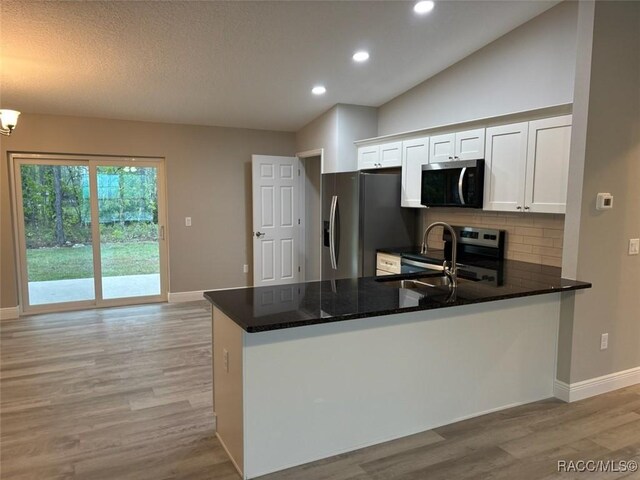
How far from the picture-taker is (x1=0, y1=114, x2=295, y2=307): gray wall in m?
5.11

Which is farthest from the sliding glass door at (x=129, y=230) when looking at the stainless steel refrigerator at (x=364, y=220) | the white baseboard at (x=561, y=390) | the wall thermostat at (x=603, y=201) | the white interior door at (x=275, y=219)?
the wall thermostat at (x=603, y=201)

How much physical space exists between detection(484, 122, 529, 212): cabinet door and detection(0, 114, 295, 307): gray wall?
3.51 meters

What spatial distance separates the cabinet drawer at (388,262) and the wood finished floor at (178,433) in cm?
177

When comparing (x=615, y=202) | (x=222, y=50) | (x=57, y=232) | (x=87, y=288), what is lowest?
(x=87, y=288)

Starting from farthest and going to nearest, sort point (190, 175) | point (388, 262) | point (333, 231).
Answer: point (190, 175)
point (333, 231)
point (388, 262)

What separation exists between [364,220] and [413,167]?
741 mm

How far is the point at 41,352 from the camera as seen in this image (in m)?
4.05

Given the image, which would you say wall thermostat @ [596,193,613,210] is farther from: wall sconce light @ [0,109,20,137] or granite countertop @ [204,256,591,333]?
wall sconce light @ [0,109,20,137]

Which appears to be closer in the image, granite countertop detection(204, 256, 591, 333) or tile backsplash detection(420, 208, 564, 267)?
granite countertop detection(204, 256, 591, 333)

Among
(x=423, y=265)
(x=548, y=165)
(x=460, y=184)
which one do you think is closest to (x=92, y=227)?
(x=423, y=265)

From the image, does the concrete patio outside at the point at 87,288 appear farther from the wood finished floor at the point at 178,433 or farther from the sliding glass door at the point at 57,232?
the wood finished floor at the point at 178,433

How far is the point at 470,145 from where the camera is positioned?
12.6ft

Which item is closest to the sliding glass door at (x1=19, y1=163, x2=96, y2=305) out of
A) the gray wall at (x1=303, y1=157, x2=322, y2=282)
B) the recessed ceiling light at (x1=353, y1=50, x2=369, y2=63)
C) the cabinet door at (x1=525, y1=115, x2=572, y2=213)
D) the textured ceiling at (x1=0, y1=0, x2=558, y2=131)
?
the textured ceiling at (x1=0, y1=0, x2=558, y2=131)
